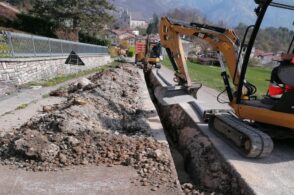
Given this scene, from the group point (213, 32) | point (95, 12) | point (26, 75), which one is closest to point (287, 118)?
point (213, 32)

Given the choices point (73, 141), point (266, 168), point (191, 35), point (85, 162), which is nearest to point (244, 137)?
point (266, 168)

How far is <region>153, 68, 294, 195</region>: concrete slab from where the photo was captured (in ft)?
13.8

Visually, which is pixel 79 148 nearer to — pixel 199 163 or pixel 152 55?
pixel 199 163

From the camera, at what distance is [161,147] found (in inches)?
202

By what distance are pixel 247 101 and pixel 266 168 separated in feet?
5.37

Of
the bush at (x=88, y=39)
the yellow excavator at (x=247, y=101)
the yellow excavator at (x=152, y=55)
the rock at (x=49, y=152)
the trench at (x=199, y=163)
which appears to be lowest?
the bush at (x=88, y=39)

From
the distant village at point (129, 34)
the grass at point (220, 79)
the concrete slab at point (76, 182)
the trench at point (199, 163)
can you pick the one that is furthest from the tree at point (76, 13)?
the concrete slab at point (76, 182)

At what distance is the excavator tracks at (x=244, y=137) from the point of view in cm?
501

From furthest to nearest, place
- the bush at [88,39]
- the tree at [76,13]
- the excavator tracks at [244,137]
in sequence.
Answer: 1. the bush at [88,39]
2. the tree at [76,13]
3. the excavator tracks at [244,137]

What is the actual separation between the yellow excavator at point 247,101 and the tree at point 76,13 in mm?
25880

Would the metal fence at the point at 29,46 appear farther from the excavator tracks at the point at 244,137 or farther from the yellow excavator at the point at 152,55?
the excavator tracks at the point at 244,137

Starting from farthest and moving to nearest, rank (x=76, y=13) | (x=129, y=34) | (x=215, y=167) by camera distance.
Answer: (x=129, y=34) → (x=76, y=13) → (x=215, y=167)

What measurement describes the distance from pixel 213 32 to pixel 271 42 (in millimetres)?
1406

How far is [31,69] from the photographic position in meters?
12.9
